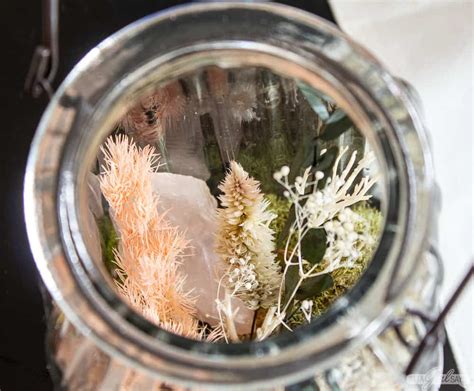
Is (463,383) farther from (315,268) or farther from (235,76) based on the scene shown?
(235,76)

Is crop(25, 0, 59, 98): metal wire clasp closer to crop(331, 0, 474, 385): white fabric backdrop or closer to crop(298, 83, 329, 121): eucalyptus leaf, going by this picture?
crop(298, 83, 329, 121): eucalyptus leaf

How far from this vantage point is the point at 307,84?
1.13 feet

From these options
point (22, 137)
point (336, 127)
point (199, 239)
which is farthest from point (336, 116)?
point (22, 137)

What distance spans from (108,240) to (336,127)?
142mm

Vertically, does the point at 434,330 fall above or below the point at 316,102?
below

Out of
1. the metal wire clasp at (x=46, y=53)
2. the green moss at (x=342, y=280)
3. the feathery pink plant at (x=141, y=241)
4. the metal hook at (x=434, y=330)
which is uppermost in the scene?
the metal wire clasp at (x=46, y=53)

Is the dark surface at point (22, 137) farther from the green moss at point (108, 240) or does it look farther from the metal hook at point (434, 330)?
the metal hook at point (434, 330)

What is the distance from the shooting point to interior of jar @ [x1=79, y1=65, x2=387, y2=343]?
1.31 ft

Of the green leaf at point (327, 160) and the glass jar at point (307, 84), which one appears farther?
the green leaf at point (327, 160)

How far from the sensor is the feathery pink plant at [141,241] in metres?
0.40

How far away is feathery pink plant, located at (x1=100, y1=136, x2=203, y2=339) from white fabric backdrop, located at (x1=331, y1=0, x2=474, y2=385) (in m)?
0.19

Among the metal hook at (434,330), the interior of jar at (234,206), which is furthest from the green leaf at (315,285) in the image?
the metal hook at (434,330)

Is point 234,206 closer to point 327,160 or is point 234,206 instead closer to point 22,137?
point 327,160

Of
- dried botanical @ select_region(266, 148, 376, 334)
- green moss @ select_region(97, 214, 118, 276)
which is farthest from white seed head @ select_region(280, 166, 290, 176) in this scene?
green moss @ select_region(97, 214, 118, 276)
